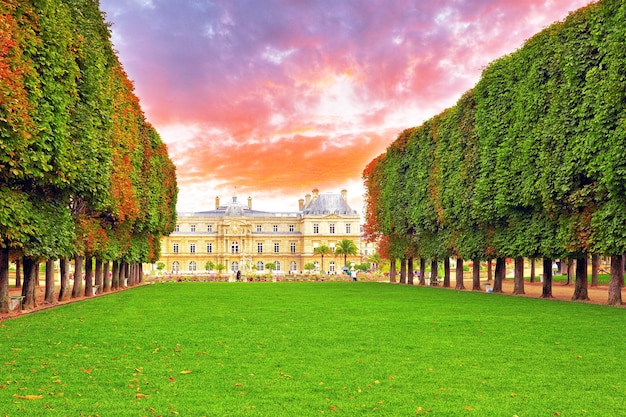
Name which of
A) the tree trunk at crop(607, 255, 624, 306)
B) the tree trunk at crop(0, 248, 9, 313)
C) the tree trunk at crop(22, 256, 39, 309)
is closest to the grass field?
the tree trunk at crop(0, 248, 9, 313)

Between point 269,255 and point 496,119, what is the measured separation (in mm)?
71838

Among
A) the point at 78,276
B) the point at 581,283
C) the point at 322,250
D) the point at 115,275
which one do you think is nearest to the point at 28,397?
the point at 78,276

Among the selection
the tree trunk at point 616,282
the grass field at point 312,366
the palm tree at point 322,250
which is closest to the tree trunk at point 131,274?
the grass field at point 312,366

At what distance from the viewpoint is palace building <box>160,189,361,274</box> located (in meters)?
94.2

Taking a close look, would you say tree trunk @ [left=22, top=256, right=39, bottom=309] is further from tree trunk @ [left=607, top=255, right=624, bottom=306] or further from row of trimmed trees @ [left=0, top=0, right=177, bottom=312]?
tree trunk @ [left=607, top=255, right=624, bottom=306]

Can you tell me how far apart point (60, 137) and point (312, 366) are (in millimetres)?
12283

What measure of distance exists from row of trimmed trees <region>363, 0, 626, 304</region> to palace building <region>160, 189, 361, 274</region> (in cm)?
5881

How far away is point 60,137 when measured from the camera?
17.4 meters

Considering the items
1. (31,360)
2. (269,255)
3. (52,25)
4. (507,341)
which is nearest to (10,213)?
(52,25)

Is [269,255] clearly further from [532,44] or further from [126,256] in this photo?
[532,44]

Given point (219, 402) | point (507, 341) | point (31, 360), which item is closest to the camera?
point (219, 402)

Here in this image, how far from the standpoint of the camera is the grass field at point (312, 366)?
697cm

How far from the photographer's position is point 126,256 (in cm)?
3503

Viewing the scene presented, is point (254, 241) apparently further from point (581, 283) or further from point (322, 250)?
point (581, 283)
